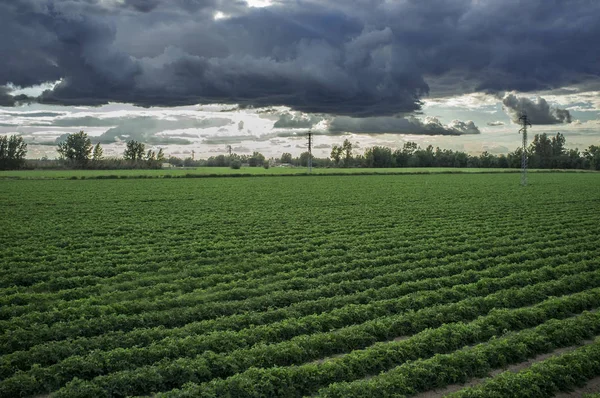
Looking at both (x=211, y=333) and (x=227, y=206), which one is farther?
(x=227, y=206)

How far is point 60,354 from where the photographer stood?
9.44 metres

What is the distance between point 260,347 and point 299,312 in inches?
93.6

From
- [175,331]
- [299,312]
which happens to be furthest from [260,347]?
[299,312]

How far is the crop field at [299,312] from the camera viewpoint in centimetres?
841

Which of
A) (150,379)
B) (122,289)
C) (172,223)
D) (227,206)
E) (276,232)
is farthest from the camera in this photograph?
(227,206)

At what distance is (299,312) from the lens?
38.7ft

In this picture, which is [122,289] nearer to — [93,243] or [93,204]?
[93,243]

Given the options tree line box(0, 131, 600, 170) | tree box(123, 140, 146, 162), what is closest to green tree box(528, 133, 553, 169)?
tree line box(0, 131, 600, 170)

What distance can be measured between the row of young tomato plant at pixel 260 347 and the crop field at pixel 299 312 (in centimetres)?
3

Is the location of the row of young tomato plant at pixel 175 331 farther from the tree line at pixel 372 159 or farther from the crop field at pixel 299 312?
the tree line at pixel 372 159

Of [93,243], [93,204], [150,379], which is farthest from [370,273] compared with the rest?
[93,204]

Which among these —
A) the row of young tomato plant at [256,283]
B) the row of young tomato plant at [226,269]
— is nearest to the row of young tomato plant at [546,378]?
the row of young tomato plant at [256,283]

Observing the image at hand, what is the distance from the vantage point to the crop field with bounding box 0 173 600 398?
27.6 ft

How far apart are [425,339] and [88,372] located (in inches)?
258
